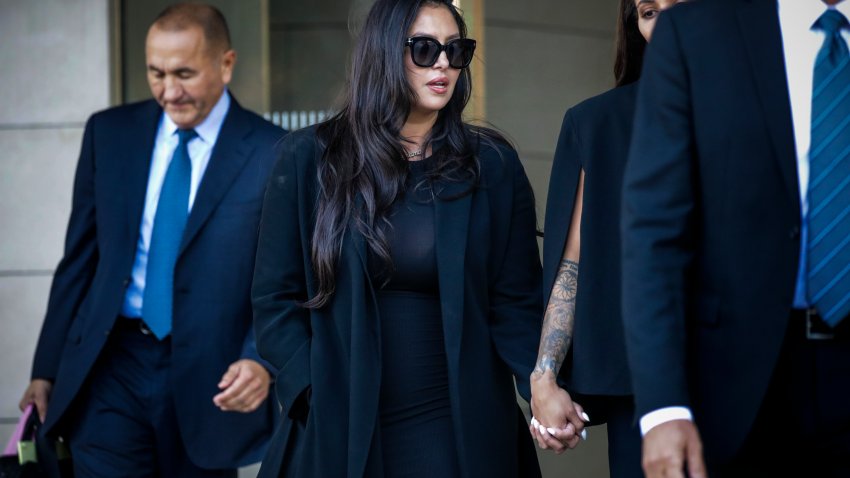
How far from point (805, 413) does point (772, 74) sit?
73 centimetres

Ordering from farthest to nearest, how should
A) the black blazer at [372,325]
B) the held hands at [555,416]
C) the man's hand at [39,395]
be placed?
the man's hand at [39,395] < the black blazer at [372,325] < the held hands at [555,416]

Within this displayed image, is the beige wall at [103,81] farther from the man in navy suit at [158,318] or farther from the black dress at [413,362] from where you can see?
the black dress at [413,362]

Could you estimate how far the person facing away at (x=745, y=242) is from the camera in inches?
122

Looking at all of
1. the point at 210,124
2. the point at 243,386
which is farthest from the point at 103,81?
the point at 243,386

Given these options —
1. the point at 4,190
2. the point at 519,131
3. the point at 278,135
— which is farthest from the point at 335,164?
the point at 4,190

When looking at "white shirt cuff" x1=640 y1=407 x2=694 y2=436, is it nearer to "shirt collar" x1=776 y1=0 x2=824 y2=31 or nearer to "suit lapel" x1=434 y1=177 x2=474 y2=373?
"shirt collar" x1=776 y1=0 x2=824 y2=31

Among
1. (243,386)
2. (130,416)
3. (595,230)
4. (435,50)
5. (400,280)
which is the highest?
(435,50)

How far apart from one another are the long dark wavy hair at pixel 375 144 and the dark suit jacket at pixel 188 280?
4.20 feet

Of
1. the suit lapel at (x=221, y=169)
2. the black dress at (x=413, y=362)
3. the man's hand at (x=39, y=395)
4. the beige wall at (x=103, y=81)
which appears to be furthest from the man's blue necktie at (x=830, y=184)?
the beige wall at (x=103, y=81)

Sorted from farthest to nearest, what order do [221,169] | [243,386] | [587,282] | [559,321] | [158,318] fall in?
[221,169], [158,318], [243,386], [559,321], [587,282]

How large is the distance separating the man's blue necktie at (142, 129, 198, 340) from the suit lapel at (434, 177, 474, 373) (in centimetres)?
176

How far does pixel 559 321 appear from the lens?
4188 millimetres

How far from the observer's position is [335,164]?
15.7 feet

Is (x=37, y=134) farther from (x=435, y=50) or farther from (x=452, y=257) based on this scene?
(x=452, y=257)
